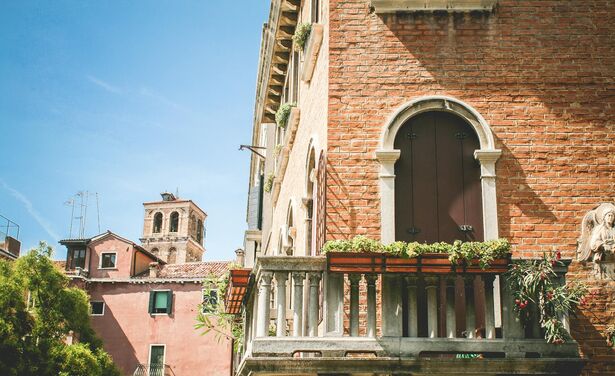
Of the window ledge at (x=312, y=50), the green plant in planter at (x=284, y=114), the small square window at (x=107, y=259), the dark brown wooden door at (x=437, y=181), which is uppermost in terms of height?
the small square window at (x=107, y=259)

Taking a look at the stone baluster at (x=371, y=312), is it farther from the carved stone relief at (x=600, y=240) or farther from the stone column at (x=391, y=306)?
the carved stone relief at (x=600, y=240)

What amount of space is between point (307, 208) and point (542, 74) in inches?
150

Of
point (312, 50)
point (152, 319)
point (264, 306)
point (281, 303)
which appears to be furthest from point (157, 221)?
point (281, 303)

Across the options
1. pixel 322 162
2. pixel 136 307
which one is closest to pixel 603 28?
pixel 322 162

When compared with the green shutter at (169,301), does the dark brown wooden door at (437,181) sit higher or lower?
lower

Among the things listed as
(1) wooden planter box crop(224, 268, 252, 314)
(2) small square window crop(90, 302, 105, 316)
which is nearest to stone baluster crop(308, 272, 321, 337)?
(1) wooden planter box crop(224, 268, 252, 314)

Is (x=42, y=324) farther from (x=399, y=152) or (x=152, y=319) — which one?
(x=399, y=152)

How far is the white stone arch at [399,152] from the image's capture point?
31.5 ft

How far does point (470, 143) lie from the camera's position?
9.93 meters

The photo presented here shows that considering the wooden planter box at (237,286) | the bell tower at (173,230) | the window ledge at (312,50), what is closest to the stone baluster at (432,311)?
the wooden planter box at (237,286)

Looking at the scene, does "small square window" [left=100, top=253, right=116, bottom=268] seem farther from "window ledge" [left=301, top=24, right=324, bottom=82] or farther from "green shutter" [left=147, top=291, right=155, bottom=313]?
"window ledge" [left=301, top=24, right=324, bottom=82]

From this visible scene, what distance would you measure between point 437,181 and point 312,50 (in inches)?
107

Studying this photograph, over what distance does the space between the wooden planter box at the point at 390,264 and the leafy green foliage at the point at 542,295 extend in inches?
19.3

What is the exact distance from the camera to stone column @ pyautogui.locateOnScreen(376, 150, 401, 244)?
9531mm
